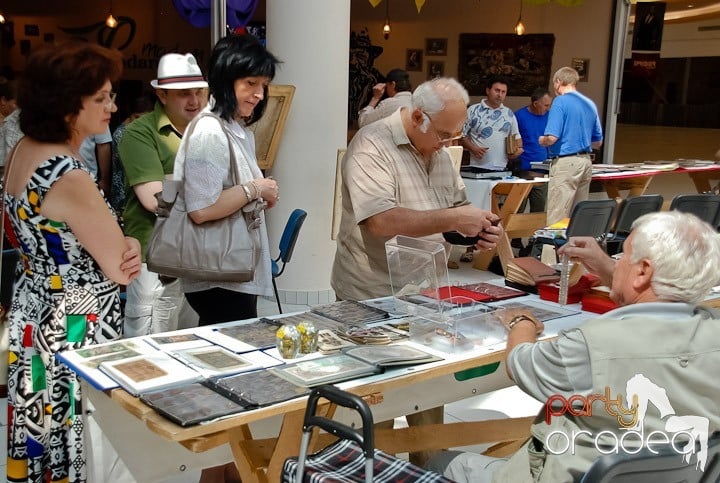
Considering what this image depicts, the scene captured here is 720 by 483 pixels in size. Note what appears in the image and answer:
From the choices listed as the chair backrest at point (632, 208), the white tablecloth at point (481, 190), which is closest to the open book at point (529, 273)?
the chair backrest at point (632, 208)

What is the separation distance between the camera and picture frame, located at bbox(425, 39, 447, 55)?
13023mm

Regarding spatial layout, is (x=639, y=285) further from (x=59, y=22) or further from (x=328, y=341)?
(x=59, y=22)

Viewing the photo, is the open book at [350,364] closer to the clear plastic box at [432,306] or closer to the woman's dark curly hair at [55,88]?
the clear plastic box at [432,306]

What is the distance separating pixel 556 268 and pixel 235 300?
1.40m

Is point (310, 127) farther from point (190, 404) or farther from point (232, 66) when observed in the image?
point (190, 404)

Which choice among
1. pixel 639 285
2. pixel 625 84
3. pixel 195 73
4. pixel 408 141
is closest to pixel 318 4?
pixel 195 73

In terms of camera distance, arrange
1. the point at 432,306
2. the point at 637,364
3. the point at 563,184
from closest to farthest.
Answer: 1. the point at 637,364
2. the point at 432,306
3. the point at 563,184

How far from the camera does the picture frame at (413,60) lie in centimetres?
1322

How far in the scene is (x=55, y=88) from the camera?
7.86ft

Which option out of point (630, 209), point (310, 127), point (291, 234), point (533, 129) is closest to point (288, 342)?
point (291, 234)

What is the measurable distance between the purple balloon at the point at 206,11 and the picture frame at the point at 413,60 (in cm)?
722

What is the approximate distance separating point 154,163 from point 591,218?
11.3 feet

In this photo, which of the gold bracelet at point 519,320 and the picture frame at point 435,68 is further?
the picture frame at point 435,68

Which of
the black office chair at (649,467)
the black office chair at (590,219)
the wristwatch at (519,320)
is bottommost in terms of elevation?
the black office chair at (590,219)
